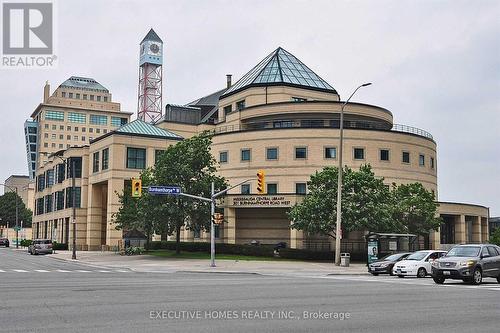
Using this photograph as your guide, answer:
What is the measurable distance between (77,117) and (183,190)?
14557 centimetres

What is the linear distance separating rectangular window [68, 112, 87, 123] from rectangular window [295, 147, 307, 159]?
456 feet

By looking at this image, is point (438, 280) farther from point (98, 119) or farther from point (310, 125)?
point (98, 119)

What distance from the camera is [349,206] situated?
1831 inches

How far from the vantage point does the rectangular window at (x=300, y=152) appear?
60312mm

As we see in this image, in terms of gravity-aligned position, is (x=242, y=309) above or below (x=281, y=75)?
below

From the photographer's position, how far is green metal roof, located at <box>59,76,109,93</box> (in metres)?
188

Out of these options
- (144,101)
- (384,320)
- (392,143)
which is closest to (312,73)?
(392,143)

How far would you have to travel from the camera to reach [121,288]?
20.0 metres

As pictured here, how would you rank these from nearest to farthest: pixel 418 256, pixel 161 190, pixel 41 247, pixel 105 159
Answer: pixel 418 256, pixel 161 190, pixel 41 247, pixel 105 159

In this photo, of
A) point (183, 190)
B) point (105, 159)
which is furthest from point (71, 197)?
point (183, 190)

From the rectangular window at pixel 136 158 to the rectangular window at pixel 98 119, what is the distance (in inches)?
4926

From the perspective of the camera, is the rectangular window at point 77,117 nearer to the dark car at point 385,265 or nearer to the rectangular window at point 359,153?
the rectangular window at point 359,153

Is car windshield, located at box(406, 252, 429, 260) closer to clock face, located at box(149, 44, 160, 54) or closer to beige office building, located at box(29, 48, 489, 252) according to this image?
beige office building, located at box(29, 48, 489, 252)

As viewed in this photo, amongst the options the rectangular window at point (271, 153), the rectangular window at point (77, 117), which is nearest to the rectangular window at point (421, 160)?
the rectangular window at point (271, 153)
